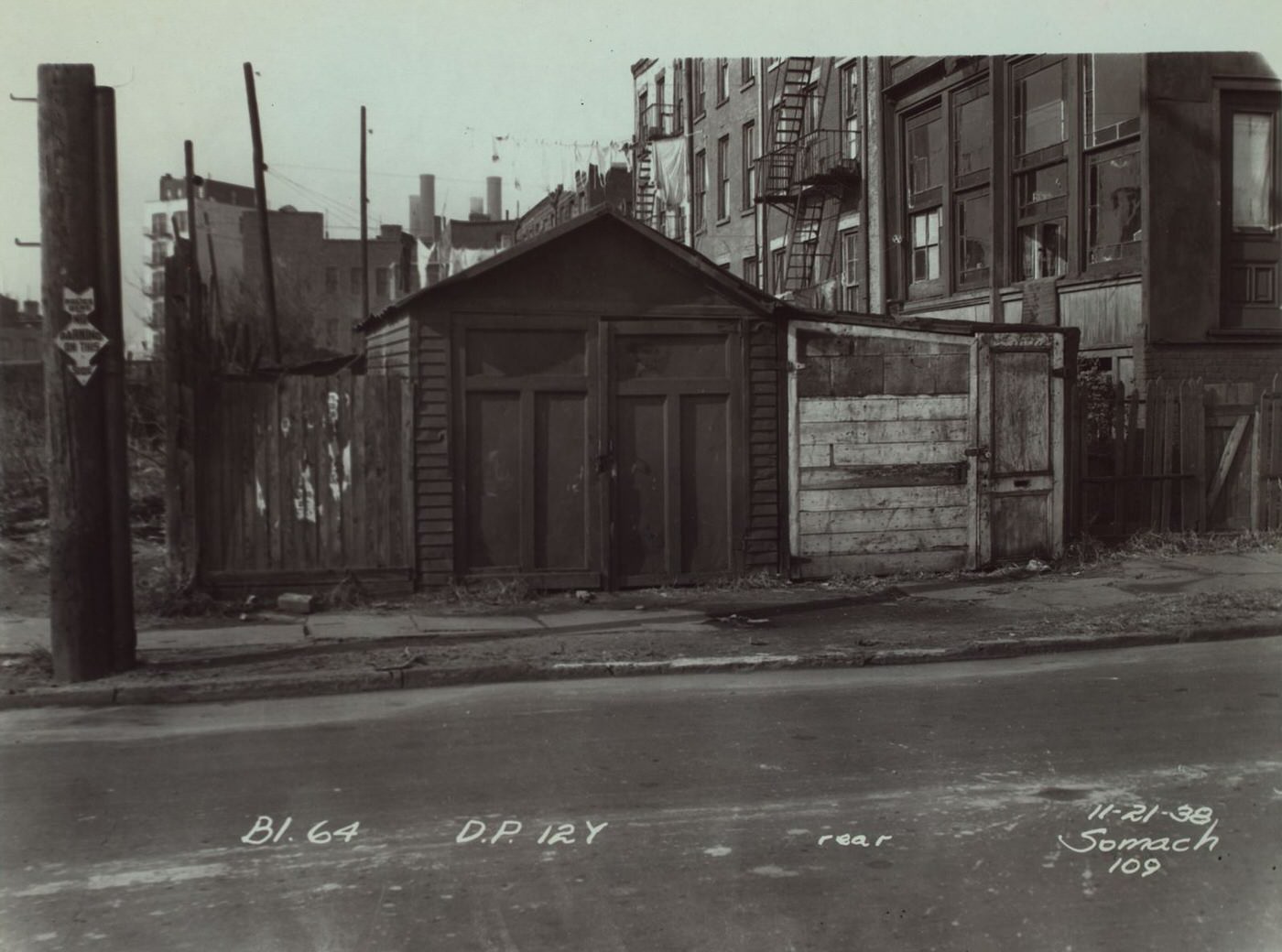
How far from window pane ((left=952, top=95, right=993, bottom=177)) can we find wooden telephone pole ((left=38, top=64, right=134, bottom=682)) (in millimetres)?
20662

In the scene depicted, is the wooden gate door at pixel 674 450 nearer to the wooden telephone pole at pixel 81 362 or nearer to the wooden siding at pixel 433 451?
the wooden siding at pixel 433 451

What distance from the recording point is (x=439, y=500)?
11.6 meters

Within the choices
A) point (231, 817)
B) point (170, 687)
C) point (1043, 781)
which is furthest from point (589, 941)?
point (170, 687)

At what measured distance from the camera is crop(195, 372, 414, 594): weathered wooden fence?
11.1 metres

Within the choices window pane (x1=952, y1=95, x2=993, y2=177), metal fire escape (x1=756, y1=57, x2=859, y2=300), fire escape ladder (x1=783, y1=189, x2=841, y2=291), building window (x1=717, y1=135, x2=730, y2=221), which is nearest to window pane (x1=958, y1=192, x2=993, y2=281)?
window pane (x1=952, y1=95, x2=993, y2=177)

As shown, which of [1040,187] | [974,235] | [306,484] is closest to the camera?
[306,484]

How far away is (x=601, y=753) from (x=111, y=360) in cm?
442

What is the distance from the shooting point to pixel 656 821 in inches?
207

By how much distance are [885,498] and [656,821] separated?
815 cm

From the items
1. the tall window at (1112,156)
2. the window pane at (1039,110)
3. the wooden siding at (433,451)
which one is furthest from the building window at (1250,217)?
the wooden siding at (433,451)

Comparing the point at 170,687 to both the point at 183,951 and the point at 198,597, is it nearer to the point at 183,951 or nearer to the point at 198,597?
the point at 198,597

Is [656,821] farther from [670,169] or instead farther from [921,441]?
[670,169]

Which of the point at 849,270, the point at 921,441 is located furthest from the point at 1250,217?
the point at 849,270

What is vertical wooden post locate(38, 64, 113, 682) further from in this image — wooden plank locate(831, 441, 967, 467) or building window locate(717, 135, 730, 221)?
building window locate(717, 135, 730, 221)
